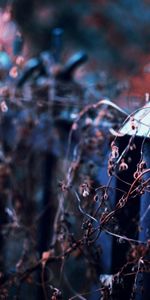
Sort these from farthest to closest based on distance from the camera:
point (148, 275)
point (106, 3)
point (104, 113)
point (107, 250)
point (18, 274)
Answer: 1. point (106, 3)
2. point (104, 113)
3. point (18, 274)
4. point (107, 250)
5. point (148, 275)

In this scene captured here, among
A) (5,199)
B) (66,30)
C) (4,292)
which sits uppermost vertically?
(66,30)

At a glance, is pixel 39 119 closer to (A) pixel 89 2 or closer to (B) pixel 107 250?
(B) pixel 107 250

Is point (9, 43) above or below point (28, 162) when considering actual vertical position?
above

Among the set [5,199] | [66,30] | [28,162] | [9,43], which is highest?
[66,30]

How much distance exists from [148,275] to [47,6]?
8339 mm

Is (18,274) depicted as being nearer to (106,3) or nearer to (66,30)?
(106,3)

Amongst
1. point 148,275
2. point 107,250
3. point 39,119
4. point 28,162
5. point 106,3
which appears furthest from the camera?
point 106,3

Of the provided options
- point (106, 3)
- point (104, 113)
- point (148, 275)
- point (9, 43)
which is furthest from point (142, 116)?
point (106, 3)

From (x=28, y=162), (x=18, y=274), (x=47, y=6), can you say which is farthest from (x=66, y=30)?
(x=18, y=274)

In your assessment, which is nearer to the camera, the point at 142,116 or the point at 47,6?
the point at 142,116

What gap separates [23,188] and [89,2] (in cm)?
539

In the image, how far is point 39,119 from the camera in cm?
545

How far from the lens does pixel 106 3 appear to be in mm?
9938

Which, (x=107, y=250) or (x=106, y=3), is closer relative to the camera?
(x=107, y=250)
